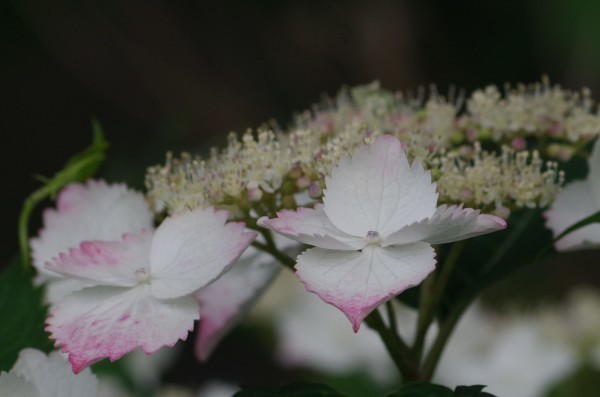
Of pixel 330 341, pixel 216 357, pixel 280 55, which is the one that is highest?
pixel 280 55

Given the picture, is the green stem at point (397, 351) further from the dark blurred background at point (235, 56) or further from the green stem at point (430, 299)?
the dark blurred background at point (235, 56)

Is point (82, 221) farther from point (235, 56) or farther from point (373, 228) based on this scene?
point (235, 56)

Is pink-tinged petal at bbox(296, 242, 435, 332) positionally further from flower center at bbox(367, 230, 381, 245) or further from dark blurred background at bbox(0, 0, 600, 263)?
dark blurred background at bbox(0, 0, 600, 263)

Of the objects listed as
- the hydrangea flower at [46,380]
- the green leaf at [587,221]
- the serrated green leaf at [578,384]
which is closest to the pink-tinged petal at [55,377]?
A: the hydrangea flower at [46,380]

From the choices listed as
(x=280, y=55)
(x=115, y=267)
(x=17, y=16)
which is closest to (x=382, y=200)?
(x=115, y=267)

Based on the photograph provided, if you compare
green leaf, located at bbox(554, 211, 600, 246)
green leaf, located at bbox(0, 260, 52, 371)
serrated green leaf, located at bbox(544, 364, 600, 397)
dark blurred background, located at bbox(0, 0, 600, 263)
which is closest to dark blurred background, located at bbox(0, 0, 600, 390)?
dark blurred background, located at bbox(0, 0, 600, 263)

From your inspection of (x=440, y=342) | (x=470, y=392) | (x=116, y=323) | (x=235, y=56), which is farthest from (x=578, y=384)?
(x=235, y=56)

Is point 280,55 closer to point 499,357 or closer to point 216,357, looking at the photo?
point 216,357
